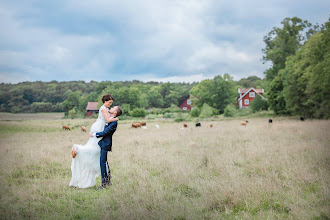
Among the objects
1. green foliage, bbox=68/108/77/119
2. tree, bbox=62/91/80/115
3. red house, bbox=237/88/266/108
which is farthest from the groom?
red house, bbox=237/88/266/108

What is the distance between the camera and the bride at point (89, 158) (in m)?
6.19

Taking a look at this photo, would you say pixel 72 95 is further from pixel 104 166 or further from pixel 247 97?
pixel 247 97

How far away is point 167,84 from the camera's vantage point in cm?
11044

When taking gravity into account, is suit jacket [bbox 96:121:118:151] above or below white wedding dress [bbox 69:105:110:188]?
above

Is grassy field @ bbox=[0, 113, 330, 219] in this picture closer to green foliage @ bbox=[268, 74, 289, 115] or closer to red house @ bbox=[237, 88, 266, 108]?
green foliage @ bbox=[268, 74, 289, 115]

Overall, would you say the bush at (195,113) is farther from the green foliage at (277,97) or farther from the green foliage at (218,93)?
the green foliage at (277,97)

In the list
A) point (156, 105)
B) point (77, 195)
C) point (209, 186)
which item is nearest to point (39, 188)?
point (77, 195)

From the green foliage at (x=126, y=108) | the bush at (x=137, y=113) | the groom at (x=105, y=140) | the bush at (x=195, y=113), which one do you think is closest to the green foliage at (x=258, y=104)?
the bush at (x=195, y=113)

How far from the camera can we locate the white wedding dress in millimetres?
6203

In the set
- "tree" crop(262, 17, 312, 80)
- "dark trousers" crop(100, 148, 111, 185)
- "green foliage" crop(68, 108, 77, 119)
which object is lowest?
"dark trousers" crop(100, 148, 111, 185)

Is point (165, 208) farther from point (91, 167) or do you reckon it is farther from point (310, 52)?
point (310, 52)

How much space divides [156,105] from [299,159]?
92465mm

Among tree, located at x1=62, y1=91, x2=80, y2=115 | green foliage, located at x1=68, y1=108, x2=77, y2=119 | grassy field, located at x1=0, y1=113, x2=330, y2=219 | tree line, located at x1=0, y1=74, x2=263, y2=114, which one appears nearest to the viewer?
grassy field, located at x1=0, y1=113, x2=330, y2=219

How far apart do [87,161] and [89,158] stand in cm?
9
